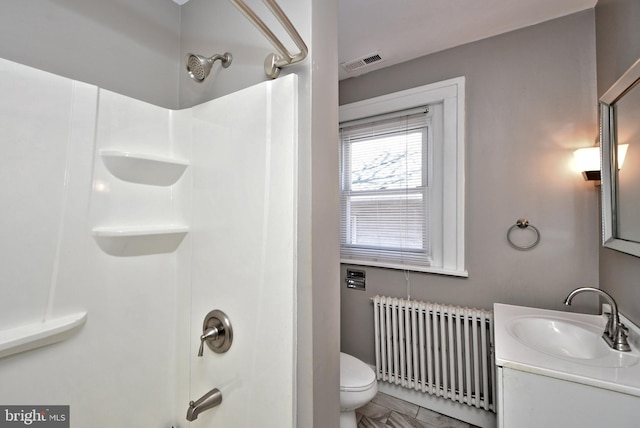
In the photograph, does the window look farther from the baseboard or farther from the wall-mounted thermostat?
the baseboard

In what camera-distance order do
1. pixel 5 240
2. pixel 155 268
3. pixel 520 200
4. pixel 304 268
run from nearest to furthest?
pixel 5 240 → pixel 304 268 → pixel 155 268 → pixel 520 200

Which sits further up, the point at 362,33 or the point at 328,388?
the point at 362,33

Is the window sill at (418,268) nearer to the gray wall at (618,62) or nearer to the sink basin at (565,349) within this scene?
the sink basin at (565,349)

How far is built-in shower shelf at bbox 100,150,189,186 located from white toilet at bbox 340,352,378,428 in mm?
1367

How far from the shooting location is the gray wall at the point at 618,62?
1088 mm

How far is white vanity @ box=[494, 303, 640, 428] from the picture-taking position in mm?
834

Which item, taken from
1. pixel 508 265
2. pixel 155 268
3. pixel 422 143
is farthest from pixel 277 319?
pixel 422 143

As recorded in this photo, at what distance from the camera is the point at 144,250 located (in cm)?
99

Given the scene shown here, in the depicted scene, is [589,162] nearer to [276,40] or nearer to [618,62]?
[618,62]

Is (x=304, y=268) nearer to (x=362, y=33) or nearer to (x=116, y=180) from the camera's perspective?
(x=116, y=180)

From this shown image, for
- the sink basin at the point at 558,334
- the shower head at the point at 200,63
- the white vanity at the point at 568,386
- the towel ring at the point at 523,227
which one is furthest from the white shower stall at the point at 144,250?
the towel ring at the point at 523,227

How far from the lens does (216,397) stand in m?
0.92

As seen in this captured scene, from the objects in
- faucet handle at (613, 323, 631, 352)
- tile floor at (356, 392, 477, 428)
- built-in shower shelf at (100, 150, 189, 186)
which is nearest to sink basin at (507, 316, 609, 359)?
faucet handle at (613, 323, 631, 352)

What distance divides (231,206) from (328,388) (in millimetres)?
710
